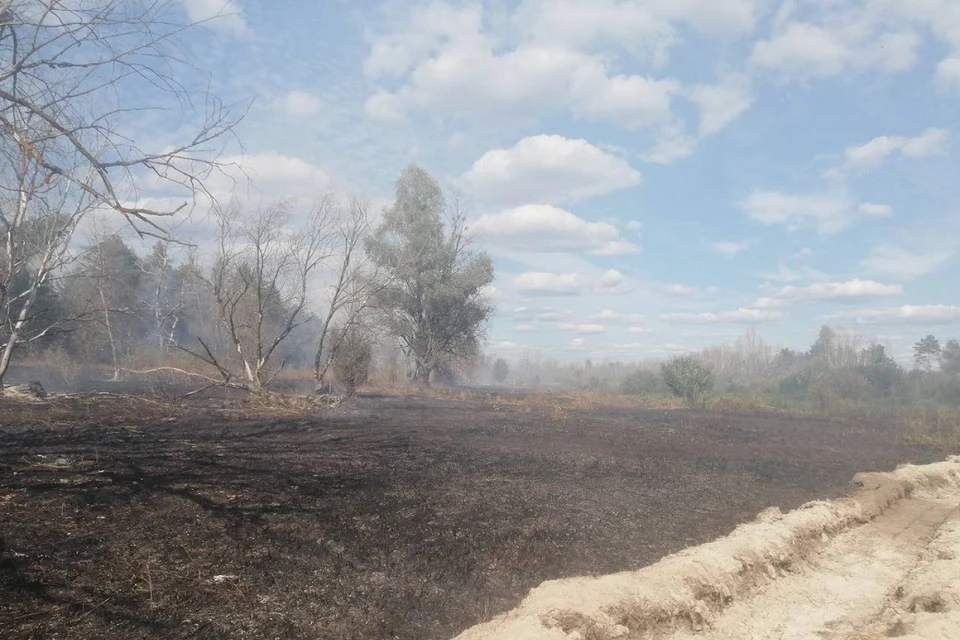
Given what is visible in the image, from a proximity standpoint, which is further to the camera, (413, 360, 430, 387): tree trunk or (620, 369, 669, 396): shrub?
(620, 369, 669, 396): shrub

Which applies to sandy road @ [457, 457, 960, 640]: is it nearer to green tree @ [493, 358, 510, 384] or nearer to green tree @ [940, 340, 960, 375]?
green tree @ [940, 340, 960, 375]

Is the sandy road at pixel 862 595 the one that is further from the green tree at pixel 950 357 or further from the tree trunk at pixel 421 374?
the green tree at pixel 950 357

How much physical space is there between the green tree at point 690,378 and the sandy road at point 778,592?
2185 cm

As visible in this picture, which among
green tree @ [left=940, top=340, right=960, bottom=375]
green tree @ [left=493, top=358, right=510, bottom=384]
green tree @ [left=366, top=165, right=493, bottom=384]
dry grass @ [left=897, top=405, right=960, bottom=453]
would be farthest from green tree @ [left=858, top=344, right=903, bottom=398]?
green tree @ [left=493, top=358, right=510, bottom=384]

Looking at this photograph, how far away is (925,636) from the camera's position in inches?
164

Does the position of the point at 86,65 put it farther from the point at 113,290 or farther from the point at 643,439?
the point at 113,290

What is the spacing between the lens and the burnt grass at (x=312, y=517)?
12.1 feet

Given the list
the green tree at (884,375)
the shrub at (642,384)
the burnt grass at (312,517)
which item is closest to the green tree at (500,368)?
the shrub at (642,384)

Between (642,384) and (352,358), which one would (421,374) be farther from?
(642,384)

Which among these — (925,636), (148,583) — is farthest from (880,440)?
(148,583)

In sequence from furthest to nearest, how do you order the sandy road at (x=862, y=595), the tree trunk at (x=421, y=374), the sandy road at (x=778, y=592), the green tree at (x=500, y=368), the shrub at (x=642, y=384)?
the green tree at (x=500, y=368), the shrub at (x=642, y=384), the tree trunk at (x=421, y=374), the sandy road at (x=862, y=595), the sandy road at (x=778, y=592)

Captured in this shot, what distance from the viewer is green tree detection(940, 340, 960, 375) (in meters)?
40.2

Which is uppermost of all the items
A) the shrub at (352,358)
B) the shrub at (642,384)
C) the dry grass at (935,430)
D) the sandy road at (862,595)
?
the shrub at (352,358)

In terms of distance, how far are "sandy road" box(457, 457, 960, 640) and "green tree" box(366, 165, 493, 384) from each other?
2488cm
